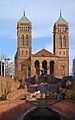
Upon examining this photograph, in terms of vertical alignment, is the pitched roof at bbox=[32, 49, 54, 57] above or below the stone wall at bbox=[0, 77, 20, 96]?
above

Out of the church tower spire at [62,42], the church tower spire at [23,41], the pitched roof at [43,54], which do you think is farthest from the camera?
the church tower spire at [62,42]

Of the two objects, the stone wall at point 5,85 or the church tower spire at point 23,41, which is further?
the church tower spire at point 23,41

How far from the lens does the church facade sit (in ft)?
427

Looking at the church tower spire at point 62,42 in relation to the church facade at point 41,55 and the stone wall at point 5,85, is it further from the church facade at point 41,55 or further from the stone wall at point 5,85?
the stone wall at point 5,85

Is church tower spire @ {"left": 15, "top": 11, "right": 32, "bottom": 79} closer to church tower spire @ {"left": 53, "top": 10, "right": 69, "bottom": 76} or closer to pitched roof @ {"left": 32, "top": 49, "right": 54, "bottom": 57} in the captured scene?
pitched roof @ {"left": 32, "top": 49, "right": 54, "bottom": 57}

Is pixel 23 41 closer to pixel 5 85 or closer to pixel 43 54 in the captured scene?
pixel 43 54

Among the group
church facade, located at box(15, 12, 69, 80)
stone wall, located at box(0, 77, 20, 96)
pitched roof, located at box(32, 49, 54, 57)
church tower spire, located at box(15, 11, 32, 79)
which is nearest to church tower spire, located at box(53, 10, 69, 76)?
church facade, located at box(15, 12, 69, 80)

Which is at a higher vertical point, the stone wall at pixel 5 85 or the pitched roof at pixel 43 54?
Answer: the pitched roof at pixel 43 54

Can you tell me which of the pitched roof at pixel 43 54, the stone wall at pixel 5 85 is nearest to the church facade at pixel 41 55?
the pitched roof at pixel 43 54

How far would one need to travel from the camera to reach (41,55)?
5192 inches

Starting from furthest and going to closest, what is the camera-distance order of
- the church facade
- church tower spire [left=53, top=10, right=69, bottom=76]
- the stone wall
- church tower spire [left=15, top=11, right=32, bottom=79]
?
church tower spire [left=53, top=10, right=69, bottom=76] → church tower spire [left=15, top=11, right=32, bottom=79] → the church facade → the stone wall

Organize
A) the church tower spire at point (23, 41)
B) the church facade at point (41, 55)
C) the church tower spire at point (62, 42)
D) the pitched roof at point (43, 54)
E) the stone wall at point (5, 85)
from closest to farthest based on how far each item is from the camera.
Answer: the stone wall at point (5, 85)
the church facade at point (41, 55)
the pitched roof at point (43, 54)
the church tower spire at point (23, 41)
the church tower spire at point (62, 42)

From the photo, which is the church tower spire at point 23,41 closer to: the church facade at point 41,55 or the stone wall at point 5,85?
the church facade at point 41,55

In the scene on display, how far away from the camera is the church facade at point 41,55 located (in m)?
130
